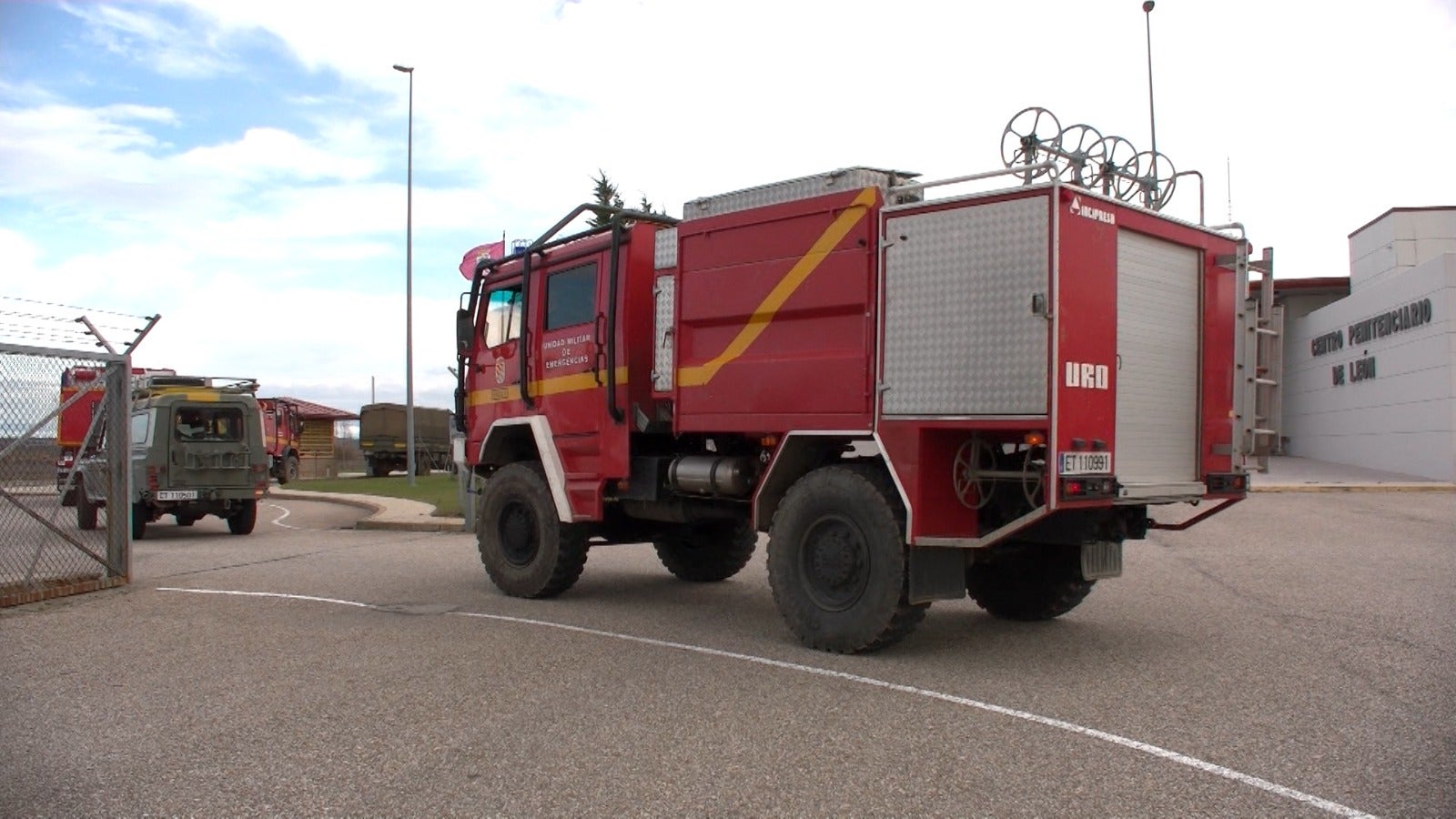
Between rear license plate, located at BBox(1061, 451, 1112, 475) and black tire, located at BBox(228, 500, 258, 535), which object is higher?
rear license plate, located at BBox(1061, 451, 1112, 475)

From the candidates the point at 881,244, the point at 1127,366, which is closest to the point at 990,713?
the point at 1127,366

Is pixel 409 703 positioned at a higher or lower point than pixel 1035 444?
lower

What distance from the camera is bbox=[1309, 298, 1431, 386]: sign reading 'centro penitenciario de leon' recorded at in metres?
22.9

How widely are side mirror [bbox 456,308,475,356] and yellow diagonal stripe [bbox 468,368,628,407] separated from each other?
433 mm

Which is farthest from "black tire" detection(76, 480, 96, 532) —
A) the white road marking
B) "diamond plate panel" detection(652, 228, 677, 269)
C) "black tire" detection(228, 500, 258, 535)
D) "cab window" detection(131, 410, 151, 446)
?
the white road marking

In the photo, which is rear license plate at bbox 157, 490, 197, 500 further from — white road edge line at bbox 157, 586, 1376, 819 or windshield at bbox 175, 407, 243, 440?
white road edge line at bbox 157, 586, 1376, 819

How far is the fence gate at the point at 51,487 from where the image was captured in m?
9.41

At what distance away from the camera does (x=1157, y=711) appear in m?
5.51

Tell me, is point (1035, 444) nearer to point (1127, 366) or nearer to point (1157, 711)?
point (1127, 366)

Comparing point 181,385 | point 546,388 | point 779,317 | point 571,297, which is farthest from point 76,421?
point 779,317

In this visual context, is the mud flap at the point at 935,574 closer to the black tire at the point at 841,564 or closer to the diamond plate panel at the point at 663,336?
the black tire at the point at 841,564

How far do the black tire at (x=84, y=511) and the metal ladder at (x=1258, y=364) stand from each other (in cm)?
986

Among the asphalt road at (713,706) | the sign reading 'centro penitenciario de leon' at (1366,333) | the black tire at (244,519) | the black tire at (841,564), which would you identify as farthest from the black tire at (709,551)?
the sign reading 'centro penitenciario de leon' at (1366,333)

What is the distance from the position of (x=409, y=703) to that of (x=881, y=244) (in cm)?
374
